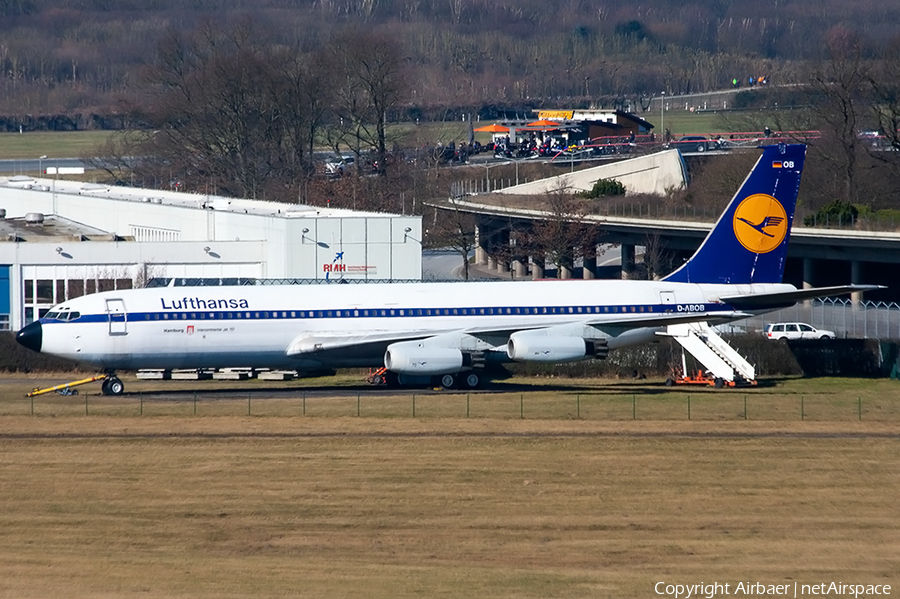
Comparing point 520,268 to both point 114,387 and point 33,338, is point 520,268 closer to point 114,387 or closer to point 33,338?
point 114,387

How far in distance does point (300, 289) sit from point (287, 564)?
83.9 ft

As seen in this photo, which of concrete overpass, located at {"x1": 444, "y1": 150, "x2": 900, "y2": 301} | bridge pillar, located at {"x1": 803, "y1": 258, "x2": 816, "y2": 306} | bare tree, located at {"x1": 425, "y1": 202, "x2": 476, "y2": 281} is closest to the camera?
concrete overpass, located at {"x1": 444, "y1": 150, "x2": 900, "y2": 301}

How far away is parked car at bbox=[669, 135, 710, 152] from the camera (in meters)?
Result: 162

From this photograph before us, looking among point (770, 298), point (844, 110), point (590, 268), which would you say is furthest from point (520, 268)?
point (770, 298)

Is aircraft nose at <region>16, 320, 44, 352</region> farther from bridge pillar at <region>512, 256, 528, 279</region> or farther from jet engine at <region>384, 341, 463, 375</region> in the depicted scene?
bridge pillar at <region>512, 256, 528, 279</region>

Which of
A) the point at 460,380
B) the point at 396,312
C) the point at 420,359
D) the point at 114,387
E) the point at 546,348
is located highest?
the point at 396,312

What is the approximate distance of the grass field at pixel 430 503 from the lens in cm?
2872

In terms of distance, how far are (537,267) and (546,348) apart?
202ft

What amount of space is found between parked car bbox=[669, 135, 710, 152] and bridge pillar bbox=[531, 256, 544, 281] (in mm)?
49660

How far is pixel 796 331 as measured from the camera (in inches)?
2832

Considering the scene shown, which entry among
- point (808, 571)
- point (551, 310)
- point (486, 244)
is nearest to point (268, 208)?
point (486, 244)

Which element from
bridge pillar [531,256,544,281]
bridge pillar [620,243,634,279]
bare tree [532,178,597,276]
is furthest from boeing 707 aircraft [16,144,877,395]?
bridge pillar [531,256,544,281]

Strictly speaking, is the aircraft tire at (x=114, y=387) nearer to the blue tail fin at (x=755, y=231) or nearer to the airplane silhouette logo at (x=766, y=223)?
the blue tail fin at (x=755, y=231)

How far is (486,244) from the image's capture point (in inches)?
4818
